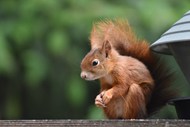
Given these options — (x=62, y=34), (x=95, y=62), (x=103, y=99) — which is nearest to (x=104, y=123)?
(x=103, y=99)

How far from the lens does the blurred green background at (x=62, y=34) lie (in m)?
3.76

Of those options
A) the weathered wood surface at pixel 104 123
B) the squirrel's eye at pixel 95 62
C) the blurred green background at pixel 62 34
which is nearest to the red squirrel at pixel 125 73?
the squirrel's eye at pixel 95 62

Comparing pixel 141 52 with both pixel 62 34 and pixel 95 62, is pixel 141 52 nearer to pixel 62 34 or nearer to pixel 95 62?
pixel 95 62

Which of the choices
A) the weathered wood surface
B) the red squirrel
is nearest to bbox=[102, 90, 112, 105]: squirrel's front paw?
the red squirrel

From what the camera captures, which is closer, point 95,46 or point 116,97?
point 116,97

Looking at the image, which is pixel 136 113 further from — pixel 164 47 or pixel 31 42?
pixel 31 42

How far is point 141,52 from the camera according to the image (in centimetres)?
296

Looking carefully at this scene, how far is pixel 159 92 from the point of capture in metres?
2.90

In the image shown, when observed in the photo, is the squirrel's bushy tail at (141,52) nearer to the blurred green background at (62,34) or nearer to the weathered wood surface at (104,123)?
the weathered wood surface at (104,123)

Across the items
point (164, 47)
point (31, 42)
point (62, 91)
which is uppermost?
point (164, 47)

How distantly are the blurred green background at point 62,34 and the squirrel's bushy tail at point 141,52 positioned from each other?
1.88 feet

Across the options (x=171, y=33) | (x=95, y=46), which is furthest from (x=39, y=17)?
(x=171, y=33)

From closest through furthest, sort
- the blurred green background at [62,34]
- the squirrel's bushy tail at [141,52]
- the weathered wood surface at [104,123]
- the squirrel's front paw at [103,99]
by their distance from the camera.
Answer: the weathered wood surface at [104,123] → the squirrel's front paw at [103,99] → the squirrel's bushy tail at [141,52] → the blurred green background at [62,34]

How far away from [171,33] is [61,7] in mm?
1381
